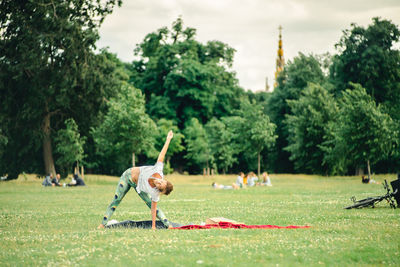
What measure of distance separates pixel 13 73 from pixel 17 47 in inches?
99.8

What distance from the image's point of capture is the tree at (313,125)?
230ft

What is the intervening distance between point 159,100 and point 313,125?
23.2 m

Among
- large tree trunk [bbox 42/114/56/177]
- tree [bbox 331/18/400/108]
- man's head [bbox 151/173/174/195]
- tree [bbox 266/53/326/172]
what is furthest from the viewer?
tree [bbox 266/53/326/172]

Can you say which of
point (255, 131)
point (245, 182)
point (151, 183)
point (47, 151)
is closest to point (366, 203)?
point (151, 183)

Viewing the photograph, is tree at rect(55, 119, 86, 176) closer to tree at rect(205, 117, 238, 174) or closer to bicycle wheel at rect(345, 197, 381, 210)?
tree at rect(205, 117, 238, 174)

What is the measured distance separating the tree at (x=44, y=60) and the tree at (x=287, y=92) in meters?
41.3

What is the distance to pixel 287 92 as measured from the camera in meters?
86.9

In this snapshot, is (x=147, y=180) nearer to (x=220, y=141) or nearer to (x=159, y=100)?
(x=220, y=141)

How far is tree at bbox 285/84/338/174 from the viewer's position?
70.2 meters

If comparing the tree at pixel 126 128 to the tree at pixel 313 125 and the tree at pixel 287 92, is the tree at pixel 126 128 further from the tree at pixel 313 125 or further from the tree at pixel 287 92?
the tree at pixel 287 92

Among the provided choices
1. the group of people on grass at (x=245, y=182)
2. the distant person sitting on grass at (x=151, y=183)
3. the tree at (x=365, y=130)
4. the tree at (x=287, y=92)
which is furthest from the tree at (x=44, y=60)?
the tree at (x=287, y=92)

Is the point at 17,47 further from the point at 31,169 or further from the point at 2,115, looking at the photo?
the point at 31,169

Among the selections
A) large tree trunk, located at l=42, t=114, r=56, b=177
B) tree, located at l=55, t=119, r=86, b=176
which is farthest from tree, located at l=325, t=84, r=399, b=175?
large tree trunk, located at l=42, t=114, r=56, b=177

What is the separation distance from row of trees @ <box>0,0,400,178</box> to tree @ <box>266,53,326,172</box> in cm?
25
